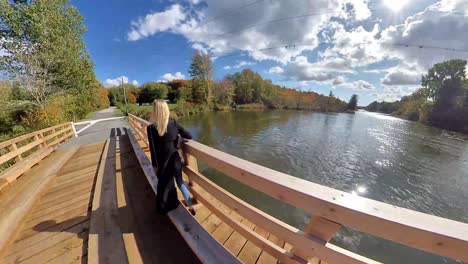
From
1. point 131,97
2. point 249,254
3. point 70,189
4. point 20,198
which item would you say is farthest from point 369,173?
point 131,97

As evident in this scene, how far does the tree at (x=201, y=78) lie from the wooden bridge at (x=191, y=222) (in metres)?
36.8

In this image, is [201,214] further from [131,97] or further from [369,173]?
[131,97]

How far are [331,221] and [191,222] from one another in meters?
1.25

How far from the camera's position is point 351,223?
0.76 meters

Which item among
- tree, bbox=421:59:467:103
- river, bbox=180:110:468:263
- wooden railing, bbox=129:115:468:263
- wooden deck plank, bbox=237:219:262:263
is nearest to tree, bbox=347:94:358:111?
tree, bbox=421:59:467:103

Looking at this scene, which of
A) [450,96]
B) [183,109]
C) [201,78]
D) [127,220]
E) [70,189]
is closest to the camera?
[127,220]

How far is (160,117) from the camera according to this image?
1802mm

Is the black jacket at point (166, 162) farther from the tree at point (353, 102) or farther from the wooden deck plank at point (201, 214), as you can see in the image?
the tree at point (353, 102)

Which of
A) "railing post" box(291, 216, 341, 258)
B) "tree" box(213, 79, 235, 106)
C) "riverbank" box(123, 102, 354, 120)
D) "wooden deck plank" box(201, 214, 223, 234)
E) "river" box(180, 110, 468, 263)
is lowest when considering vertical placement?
"river" box(180, 110, 468, 263)

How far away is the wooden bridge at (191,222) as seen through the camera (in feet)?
2.37

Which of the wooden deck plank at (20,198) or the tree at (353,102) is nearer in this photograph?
the wooden deck plank at (20,198)

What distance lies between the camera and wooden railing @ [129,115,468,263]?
62 cm

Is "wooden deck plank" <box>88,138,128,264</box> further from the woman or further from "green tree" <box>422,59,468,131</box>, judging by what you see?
"green tree" <box>422,59,468,131</box>

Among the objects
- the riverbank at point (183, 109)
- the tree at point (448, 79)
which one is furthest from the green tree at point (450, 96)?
the riverbank at point (183, 109)
